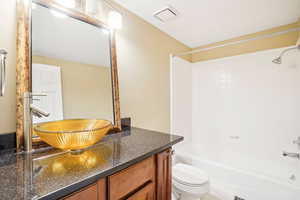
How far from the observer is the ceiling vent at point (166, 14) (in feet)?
5.03

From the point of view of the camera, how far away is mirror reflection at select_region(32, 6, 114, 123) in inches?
37.5

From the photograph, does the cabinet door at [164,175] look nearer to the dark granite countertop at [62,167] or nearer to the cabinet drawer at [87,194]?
the dark granite countertop at [62,167]

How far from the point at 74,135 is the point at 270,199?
2152mm

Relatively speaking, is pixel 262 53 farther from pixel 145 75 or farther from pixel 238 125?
pixel 145 75

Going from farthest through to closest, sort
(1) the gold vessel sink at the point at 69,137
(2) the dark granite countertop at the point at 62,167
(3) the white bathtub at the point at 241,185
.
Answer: (3) the white bathtub at the point at 241,185
(1) the gold vessel sink at the point at 69,137
(2) the dark granite countertop at the point at 62,167

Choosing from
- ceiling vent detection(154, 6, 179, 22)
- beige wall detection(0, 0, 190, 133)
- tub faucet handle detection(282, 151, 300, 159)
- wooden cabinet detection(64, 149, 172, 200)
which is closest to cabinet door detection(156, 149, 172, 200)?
Answer: wooden cabinet detection(64, 149, 172, 200)

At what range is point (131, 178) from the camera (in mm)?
779

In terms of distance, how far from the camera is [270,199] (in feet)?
5.40

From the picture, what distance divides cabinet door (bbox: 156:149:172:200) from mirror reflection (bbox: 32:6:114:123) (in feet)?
1.94

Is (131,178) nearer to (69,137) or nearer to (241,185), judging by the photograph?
(69,137)

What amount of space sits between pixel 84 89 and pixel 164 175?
34.3 inches

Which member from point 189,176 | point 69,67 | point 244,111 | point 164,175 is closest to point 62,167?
point 164,175

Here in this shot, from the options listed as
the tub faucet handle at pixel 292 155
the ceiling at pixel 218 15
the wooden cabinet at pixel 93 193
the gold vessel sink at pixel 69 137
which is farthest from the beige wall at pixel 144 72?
the tub faucet handle at pixel 292 155

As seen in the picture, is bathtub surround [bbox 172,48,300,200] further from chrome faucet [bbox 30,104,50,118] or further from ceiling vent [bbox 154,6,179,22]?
chrome faucet [bbox 30,104,50,118]
